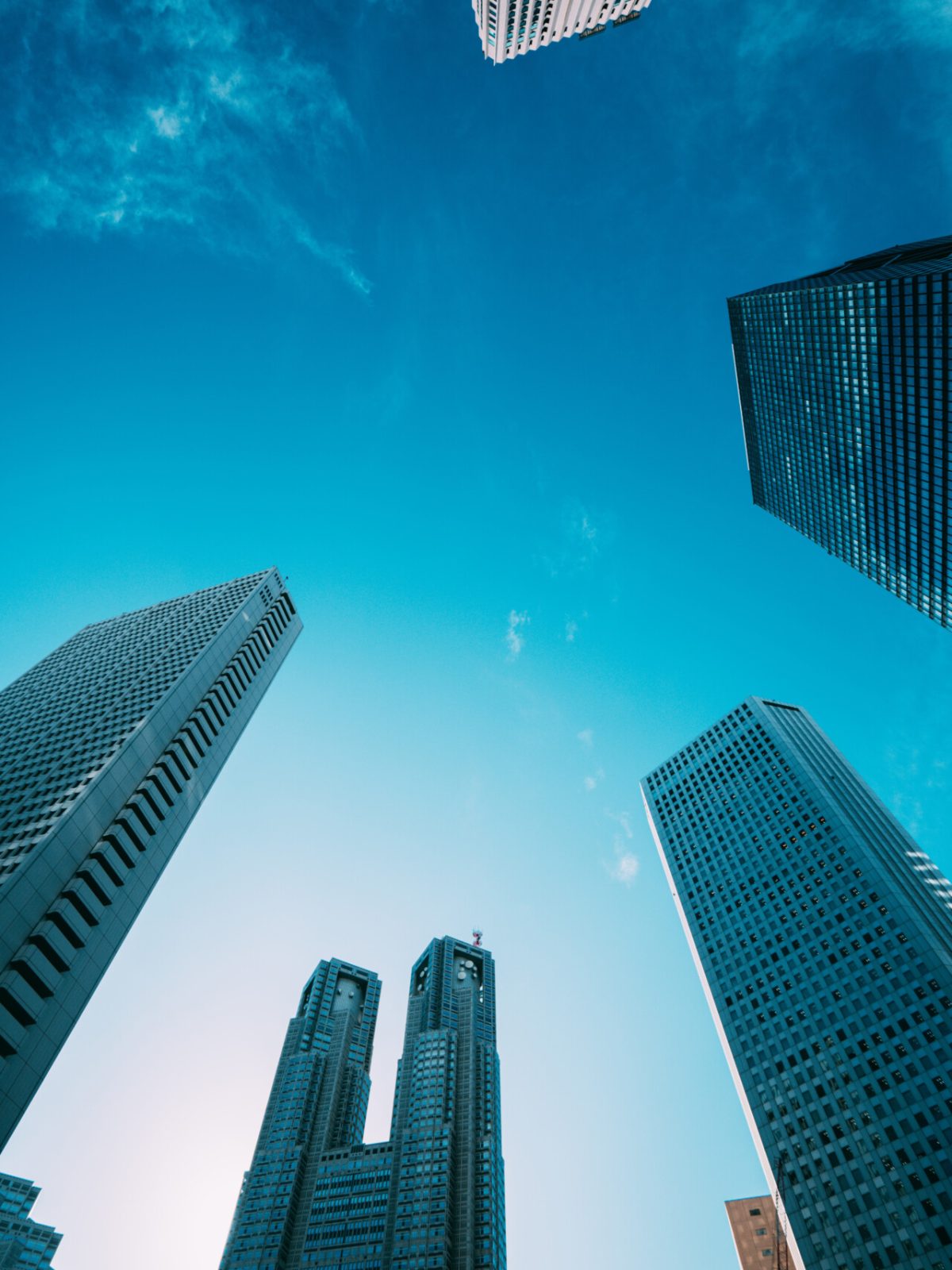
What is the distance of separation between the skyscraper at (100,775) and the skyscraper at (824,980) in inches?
3652

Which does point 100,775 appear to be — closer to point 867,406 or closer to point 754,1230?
point 867,406

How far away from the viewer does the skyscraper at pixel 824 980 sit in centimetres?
9181

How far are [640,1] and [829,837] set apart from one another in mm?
171551

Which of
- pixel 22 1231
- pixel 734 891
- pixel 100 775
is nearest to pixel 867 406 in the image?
pixel 734 891

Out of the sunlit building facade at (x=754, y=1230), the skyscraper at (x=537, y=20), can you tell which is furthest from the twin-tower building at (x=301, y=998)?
the skyscraper at (x=537, y=20)

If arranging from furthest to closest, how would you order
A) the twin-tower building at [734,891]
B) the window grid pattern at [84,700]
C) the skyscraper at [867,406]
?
the skyscraper at [867,406] → the twin-tower building at [734,891] → the window grid pattern at [84,700]

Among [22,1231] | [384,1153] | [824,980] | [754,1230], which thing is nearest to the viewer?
[824,980]

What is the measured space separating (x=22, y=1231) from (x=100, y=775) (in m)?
171

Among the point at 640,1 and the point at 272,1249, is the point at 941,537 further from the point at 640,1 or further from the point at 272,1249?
the point at 272,1249

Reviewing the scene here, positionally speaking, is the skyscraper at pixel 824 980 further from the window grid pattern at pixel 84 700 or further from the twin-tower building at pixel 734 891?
the window grid pattern at pixel 84 700

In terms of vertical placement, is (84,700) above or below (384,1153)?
above

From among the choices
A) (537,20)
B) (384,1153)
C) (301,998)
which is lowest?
(384,1153)

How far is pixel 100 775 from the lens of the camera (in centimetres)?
7344

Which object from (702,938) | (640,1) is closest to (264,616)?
(702,938)
